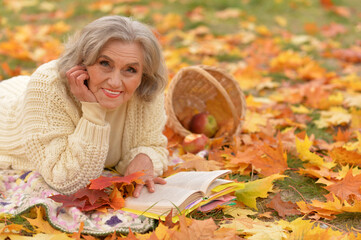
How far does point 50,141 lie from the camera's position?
7.79 ft

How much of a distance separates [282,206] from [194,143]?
3.30ft

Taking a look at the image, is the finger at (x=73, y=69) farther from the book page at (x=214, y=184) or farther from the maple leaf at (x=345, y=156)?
the maple leaf at (x=345, y=156)

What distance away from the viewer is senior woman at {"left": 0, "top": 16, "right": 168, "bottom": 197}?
7.30 feet

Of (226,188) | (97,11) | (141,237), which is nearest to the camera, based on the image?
(141,237)

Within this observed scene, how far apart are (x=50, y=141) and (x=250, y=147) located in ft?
4.81

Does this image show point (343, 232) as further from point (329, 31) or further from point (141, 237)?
point (329, 31)

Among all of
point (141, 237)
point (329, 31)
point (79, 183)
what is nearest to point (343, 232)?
point (141, 237)

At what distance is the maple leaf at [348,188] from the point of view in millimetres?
2289

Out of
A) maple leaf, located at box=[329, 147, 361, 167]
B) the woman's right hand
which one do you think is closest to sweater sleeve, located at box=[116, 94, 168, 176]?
the woman's right hand

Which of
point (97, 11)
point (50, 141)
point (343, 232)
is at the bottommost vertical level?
point (343, 232)

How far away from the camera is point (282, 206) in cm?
230

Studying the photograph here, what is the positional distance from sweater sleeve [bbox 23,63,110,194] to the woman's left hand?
23 cm

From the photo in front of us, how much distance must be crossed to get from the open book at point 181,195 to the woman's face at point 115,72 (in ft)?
1.81

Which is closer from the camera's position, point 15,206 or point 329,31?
point 15,206
